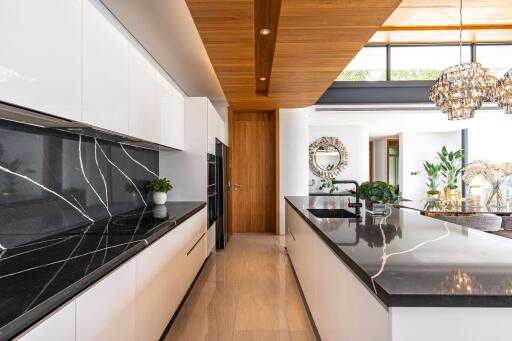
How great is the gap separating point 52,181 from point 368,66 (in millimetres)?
4960

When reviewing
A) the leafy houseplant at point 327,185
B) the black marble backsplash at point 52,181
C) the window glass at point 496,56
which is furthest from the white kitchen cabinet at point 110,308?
the leafy houseplant at point 327,185

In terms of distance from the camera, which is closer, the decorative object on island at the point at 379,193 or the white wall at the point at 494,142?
the decorative object on island at the point at 379,193

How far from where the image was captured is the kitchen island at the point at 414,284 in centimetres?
88

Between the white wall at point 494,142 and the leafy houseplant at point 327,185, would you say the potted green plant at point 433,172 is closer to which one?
the white wall at point 494,142

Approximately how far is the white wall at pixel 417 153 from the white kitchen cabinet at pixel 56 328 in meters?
9.53

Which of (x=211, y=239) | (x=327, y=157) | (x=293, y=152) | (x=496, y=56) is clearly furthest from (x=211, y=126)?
(x=496, y=56)

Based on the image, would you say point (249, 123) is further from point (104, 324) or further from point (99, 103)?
point (104, 324)

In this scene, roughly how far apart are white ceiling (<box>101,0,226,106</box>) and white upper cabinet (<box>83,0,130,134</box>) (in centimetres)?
65

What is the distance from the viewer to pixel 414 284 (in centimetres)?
93

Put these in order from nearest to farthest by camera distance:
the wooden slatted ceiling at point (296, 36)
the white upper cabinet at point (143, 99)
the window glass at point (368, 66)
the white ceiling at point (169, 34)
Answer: the wooden slatted ceiling at point (296, 36) → the white upper cabinet at point (143, 99) → the white ceiling at point (169, 34) → the window glass at point (368, 66)

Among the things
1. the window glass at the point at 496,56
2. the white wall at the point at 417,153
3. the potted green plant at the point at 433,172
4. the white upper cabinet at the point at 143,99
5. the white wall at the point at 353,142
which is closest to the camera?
the white upper cabinet at the point at 143,99

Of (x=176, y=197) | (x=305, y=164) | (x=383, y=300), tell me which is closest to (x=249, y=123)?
(x=305, y=164)

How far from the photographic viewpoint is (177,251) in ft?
7.93

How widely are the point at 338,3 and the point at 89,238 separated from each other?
213 cm
